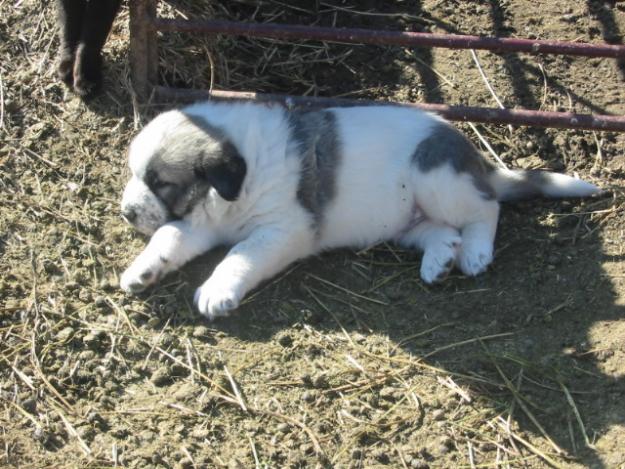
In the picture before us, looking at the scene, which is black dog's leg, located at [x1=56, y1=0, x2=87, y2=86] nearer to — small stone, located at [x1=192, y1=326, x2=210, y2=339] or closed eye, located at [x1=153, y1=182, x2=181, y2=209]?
closed eye, located at [x1=153, y1=182, x2=181, y2=209]

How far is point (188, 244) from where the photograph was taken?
4691 millimetres

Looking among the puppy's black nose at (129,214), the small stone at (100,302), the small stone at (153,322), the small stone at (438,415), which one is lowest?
the small stone at (438,415)

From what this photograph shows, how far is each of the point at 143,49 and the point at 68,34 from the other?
0.56 metres

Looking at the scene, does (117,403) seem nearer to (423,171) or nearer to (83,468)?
(83,468)

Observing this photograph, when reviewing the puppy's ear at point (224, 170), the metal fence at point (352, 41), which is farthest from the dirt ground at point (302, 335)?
the puppy's ear at point (224, 170)

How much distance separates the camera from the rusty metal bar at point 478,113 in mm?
5277

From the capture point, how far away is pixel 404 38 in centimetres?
549

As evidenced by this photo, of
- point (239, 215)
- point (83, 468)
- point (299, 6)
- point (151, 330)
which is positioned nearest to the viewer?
point (83, 468)

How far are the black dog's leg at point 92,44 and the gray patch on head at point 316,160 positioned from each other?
166 centimetres

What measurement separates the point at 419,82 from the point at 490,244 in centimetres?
201

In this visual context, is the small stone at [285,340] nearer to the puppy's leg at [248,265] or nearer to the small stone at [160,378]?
the puppy's leg at [248,265]

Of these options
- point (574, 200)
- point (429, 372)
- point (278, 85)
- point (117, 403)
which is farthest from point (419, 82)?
point (117, 403)

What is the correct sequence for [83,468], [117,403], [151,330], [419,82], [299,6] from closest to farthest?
[83,468] → [117,403] → [151,330] → [419,82] → [299,6]

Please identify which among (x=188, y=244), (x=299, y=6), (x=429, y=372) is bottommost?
(x=429, y=372)
